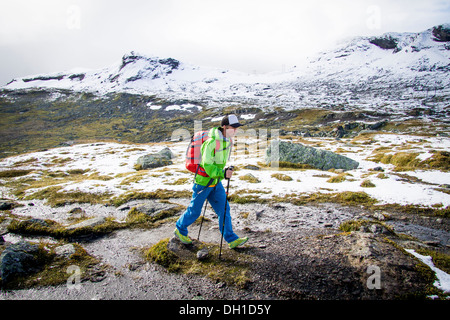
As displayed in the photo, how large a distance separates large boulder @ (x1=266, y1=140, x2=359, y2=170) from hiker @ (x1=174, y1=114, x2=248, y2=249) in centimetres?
1561

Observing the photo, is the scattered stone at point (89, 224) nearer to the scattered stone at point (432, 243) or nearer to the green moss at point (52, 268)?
the green moss at point (52, 268)

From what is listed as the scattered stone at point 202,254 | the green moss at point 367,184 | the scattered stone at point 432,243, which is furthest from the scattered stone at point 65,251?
the green moss at point 367,184

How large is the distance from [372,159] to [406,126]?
7581cm

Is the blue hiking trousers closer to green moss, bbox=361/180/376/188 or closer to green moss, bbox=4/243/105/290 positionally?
green moss, bbox=4/243/105/290

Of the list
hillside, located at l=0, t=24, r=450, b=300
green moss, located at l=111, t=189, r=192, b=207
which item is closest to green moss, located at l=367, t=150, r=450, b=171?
hillside, located at l=0, t=24, r=450, b=300

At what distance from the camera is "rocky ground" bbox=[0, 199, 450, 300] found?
4414 mm

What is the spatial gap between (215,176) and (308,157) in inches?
666

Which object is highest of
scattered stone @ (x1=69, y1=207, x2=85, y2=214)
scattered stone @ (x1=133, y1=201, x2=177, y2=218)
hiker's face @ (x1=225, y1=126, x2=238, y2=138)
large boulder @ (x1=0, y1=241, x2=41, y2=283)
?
hiker's face @ (x1=225, y1=126, x2=238, y2=138)

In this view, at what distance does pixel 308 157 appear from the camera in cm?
2059

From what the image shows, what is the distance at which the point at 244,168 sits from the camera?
64.8ft

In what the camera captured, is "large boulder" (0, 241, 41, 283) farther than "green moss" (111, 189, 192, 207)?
No

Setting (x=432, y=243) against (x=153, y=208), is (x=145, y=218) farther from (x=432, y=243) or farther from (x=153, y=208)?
(x=432, y=243)
